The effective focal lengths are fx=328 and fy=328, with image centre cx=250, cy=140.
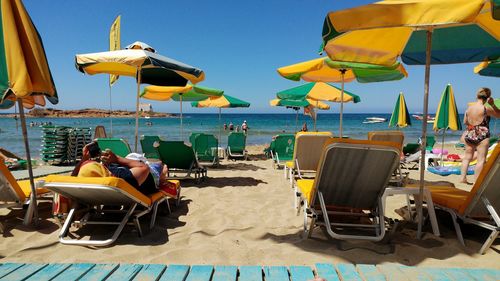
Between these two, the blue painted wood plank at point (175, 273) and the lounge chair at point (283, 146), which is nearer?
the blue painted wood plank at point (175, 273)

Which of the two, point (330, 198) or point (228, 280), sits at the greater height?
point (330, 198)

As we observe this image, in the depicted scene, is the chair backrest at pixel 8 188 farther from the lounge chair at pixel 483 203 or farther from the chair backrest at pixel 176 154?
the lounge chair at pixel 483 203

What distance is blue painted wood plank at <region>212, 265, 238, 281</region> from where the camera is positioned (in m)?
1.94

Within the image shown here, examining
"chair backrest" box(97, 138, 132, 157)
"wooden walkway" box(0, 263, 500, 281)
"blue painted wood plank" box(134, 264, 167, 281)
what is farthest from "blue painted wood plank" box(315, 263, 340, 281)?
"chair backrest" box(97, 138, 132, 157)

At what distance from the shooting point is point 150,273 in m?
1.96

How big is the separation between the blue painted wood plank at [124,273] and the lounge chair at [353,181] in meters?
1.53

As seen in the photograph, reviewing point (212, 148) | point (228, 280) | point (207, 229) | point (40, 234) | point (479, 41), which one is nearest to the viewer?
point (228, 280)

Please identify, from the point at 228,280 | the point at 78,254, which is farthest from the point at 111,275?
the point at 78,254

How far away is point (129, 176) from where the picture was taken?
10.5 feet

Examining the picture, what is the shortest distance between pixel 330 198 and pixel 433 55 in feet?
7.70

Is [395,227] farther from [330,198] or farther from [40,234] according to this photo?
[40,234]

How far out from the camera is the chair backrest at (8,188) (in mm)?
3065

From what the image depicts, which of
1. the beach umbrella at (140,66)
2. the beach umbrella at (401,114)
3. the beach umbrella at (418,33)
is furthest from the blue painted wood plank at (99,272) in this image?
the beach umbrella at (401,114)

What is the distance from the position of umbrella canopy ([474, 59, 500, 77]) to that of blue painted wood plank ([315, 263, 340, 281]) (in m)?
4.28
